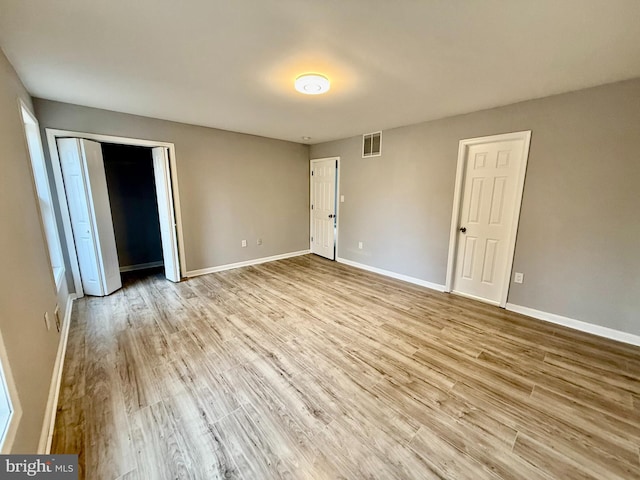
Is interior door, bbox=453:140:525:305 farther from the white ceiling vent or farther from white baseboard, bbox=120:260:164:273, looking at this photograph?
white baseboard, bbox=120:260:164:273

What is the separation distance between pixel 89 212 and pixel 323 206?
12.5ft

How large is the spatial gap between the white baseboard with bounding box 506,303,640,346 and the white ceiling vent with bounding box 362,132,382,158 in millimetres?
2964

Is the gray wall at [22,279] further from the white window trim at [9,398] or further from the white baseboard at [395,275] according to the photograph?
the white baseboard at [395,275]

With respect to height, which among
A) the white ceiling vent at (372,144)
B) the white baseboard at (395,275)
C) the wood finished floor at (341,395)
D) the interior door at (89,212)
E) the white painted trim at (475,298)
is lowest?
the wood finished floor at (341,395)

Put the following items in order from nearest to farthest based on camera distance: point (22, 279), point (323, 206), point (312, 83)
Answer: point (22, 279) → point (312, 83) → point (323, 206)

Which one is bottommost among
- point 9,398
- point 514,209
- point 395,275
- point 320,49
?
point 395,275

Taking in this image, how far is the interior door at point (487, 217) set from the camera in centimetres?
305

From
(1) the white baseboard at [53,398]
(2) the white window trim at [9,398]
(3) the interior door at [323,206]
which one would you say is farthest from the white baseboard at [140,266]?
(2) the white window trim at [9,398]

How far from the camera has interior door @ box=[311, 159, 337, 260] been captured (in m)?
5.22

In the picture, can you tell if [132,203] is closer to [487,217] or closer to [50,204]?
[50,204]

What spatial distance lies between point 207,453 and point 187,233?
3.41m

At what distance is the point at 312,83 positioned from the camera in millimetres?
2244

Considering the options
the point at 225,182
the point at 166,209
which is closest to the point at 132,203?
the point at 166,209

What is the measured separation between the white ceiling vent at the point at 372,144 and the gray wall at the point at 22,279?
4115mm
